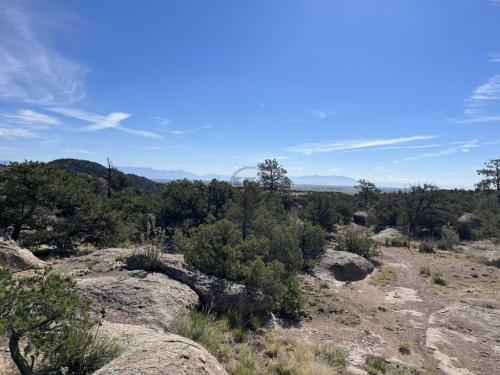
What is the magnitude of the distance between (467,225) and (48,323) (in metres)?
36.1

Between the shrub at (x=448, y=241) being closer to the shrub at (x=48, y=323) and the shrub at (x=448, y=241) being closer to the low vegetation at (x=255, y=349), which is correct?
the low vegetation at (x=255, y=349)

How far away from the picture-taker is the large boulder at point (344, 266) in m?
17.6

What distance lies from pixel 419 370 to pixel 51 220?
48.1ft

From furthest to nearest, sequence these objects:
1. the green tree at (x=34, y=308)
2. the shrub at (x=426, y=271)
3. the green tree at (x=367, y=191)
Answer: the green tree at (x=367, y=191) → the shrub at (x=426, y=271) → the green tree at (x=34, y=308)

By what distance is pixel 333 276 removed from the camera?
17250 millimetres

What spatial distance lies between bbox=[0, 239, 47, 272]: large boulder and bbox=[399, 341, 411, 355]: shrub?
33.4 feet

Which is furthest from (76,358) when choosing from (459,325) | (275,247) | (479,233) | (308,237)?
(479,233)

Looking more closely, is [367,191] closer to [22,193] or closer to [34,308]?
[22,193]

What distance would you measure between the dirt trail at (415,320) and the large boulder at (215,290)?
1.32 meters

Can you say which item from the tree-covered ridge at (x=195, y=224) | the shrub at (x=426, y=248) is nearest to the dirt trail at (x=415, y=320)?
the tree-covered ridge at (x=195, y=224)

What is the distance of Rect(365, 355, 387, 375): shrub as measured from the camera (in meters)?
7.91

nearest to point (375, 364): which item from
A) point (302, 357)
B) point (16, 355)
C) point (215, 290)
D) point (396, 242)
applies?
point (302, 357)

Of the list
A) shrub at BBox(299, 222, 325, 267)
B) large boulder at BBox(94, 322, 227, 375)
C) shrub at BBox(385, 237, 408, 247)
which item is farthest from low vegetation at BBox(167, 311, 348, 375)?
shrub at BBox(385, 237, 408, 247)

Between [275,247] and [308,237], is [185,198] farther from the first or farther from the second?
[275,247]
